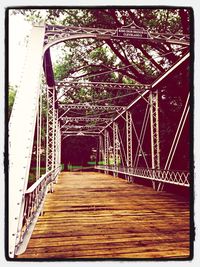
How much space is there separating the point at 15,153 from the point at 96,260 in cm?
146

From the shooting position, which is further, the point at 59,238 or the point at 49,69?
the point at 49,69

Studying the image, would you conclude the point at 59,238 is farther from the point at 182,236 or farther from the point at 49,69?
the point at 49,69

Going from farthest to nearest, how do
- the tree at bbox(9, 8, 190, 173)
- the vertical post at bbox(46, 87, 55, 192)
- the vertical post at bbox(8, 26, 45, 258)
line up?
the tree at bbox(9, 8, 190, 173)
the vertical post at bbox(46, 87, 55, 192)
the vertical post at bbox(8, 26, 45, 258)

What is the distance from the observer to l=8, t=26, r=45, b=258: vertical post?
302 cm

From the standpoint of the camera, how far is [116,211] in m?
6.57

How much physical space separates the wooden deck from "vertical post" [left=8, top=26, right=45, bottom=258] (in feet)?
2.48

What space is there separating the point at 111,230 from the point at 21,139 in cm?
238

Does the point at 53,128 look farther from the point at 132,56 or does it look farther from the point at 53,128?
the point at 132,56

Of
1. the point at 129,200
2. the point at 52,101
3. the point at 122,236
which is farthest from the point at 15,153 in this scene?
the point at 52,101

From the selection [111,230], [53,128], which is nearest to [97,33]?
[111,230]

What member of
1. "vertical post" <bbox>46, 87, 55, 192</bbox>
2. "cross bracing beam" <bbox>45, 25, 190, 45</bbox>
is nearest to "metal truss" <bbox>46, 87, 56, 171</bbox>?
"vertical post" <bbox>46, 87, 55, 192</bbox>

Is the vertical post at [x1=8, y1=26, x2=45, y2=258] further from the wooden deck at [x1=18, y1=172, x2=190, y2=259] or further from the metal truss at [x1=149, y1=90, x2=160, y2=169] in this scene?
the metal truss at [x1=149, y1=90, x2=160, y2=169]

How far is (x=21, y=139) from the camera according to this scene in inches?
137

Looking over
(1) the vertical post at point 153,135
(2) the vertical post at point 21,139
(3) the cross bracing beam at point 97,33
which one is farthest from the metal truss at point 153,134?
(2) the vertical post at point 21,139
